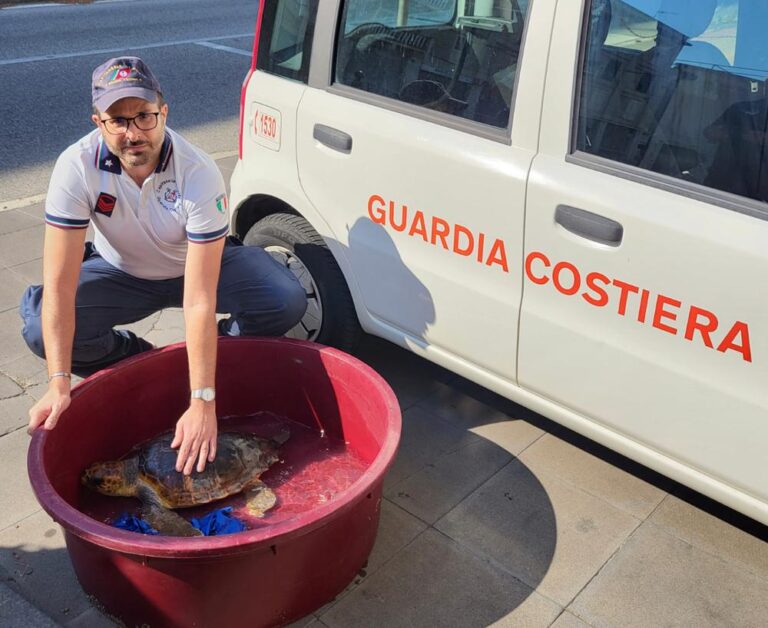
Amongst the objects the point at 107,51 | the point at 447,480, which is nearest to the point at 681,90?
the point at 447,480

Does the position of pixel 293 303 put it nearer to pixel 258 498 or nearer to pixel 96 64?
pixel 258 498

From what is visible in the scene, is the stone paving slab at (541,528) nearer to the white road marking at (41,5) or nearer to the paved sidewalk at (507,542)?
the paved sidewalk at (507,542)

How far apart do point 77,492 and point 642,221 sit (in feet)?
6.40

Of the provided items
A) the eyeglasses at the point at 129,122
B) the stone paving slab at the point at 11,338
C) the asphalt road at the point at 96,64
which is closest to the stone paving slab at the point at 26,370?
the stone paving slab at the point at 11,338

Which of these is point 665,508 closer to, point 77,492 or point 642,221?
point 642,221

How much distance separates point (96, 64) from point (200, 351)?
8.18 m

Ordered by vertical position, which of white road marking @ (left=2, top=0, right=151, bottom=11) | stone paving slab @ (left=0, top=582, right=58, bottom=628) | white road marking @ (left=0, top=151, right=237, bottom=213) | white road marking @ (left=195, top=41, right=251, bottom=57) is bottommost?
white road marking @ (left=195, top=41, right=251, bottom=57)

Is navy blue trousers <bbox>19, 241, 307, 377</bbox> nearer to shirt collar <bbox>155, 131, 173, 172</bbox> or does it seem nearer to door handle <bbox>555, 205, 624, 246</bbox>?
shirt collar <bbox>155, 131, 173, 172</bbox>

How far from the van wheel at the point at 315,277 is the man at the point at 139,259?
11cm

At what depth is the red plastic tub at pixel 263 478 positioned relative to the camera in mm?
2170

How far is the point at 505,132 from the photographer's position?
8.81ft

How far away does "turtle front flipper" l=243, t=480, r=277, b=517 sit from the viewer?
2.85 meters

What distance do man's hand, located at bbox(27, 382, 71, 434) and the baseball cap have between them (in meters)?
0.86

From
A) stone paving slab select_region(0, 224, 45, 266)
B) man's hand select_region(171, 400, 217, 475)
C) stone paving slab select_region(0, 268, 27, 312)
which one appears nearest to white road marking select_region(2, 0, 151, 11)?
stone paving slab select_region(0, 224, 45, 266)
